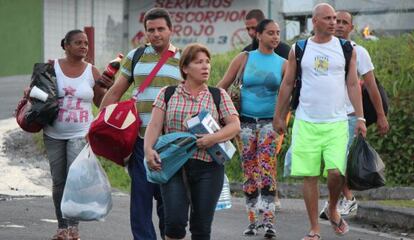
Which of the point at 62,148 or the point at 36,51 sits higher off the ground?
the point at 62,148

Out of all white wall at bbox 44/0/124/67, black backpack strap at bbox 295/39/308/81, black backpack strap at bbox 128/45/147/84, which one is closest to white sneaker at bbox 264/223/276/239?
black backpack strap at bbox 295/39/308/81

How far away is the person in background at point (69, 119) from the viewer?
9.26 meters

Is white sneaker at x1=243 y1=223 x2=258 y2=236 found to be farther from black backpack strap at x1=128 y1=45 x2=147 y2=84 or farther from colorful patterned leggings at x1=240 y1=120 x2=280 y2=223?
black backpack strap at x1=128 y1=45 x2=147 y2=84

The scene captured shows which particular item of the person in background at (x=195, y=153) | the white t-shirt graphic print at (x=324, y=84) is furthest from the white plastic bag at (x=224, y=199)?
the white t-shirt graphic print at (x=324, y=84)

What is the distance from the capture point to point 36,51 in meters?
28.9

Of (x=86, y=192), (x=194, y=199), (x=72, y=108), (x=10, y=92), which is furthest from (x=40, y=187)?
(x=10, y=92)

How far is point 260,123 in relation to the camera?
10109mm

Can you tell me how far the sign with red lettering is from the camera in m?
31.5

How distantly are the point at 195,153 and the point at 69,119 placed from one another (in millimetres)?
2350

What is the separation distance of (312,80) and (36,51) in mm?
20368

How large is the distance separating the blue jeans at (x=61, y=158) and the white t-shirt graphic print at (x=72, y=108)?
5cm

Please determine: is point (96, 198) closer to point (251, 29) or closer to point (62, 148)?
point (62, 148)

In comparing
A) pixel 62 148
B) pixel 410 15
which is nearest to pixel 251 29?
pixel 62 148

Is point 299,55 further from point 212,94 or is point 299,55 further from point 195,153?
point 195,153
